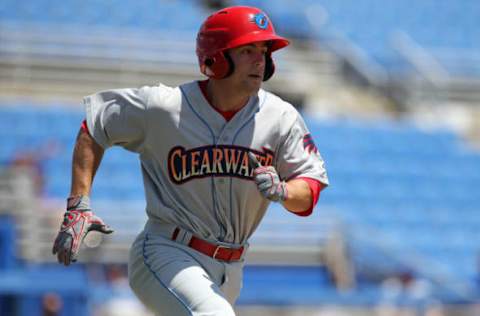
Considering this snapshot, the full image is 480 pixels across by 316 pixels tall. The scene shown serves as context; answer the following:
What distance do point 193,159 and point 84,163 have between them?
41 centimetres

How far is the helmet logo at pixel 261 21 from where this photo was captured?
346cm

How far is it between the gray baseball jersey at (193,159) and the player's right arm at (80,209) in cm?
5

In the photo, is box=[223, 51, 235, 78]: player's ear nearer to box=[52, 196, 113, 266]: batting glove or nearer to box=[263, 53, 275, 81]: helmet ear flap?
box=[263, 53, 275, 81]: helmet ear flap

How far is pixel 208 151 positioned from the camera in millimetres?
3537

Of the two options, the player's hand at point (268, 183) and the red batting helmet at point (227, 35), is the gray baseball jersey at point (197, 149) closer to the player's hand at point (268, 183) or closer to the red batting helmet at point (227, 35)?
the red batting helmet at point (227, 35)

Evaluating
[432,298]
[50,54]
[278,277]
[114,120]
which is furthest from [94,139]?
[50,54]

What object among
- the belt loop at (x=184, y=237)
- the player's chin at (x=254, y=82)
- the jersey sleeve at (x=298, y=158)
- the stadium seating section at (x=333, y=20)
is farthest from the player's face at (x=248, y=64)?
the stadium seating section at (x=333, y=20)

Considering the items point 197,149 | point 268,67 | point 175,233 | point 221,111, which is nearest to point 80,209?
point 175,233

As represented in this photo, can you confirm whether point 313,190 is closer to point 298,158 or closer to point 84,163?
point 298,158

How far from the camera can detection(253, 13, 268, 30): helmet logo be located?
346 cm

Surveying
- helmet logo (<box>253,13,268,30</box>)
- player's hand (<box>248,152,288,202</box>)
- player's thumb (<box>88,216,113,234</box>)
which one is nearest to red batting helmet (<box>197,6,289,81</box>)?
helmet logo (<box>253,13,268,30</box>)

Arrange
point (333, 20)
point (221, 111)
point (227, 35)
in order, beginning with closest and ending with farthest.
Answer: point (227, 35) → point (221, 111) → point (333, 20)

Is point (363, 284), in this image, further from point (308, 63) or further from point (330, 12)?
point (330, 12)

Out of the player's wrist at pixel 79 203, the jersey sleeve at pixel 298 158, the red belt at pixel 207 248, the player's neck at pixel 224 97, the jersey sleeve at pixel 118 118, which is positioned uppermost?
the player's neck at pixel 224 97
